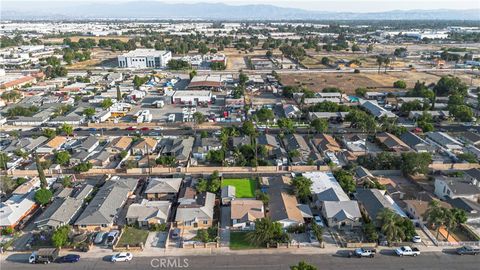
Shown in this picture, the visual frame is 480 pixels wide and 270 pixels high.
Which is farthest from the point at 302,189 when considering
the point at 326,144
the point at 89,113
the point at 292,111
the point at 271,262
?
the point at 89,113

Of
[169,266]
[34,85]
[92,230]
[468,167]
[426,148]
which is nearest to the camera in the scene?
[169,266]

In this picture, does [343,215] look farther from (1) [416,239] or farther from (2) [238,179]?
(2) [238,179]

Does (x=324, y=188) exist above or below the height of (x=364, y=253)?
above

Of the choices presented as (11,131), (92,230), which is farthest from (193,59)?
→ (92,230)

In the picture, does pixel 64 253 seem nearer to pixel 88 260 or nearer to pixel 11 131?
pixel 88 260

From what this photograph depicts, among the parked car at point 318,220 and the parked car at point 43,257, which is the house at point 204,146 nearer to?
the parked car at point 318,220

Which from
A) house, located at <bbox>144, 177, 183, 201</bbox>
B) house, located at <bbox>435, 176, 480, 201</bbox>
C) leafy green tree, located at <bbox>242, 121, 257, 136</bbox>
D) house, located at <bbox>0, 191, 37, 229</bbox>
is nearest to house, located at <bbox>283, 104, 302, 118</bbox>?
leafy green tree, located at <bbox>242, 121, 257, 136</bbox>

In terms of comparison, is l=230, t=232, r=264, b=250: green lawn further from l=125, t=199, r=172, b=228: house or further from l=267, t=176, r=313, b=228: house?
l=125, t=199, r=172, b=228: house
